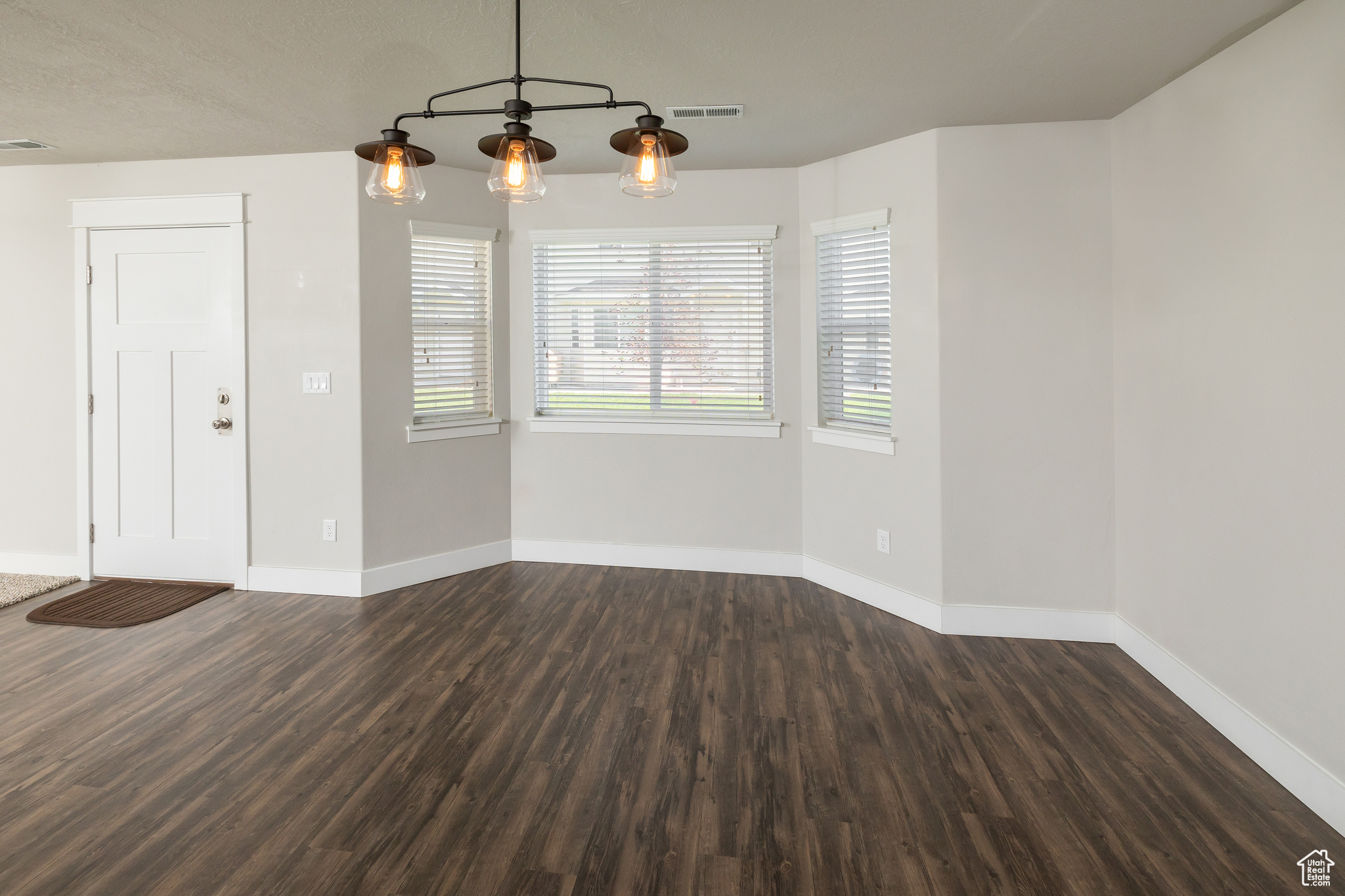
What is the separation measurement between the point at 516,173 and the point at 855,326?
2.78 metres

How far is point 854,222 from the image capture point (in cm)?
411

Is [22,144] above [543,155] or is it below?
above

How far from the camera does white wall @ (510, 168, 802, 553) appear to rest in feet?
15.0

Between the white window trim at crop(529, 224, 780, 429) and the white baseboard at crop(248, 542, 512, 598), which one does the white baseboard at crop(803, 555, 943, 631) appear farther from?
the white baseboard at crop(248, 542, 512, 598)

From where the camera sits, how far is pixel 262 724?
2.73 meters

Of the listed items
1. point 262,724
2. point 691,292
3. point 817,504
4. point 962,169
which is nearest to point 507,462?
point 691,292

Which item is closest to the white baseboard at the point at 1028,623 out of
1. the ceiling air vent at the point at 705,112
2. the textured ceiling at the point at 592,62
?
the textured ceiling at the point at 592,62

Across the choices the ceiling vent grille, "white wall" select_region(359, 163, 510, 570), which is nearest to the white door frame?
the ceiling vent grille

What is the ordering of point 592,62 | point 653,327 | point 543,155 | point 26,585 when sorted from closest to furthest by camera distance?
point 543,155 → point 592,62 → point 26,585 → point 653,327

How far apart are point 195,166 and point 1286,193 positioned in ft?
17.5

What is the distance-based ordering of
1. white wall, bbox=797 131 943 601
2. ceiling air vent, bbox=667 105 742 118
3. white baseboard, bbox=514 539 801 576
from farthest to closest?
1. white baseboard, bbox=514 539 801 576
2. white wall, bbox=797 131 943 601
3. ceiling air vent, bbox=667 105 742 118

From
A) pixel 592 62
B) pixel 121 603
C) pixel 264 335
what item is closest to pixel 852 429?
pixel 592 62

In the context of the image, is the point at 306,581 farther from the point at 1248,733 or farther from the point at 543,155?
the point at 1248,733

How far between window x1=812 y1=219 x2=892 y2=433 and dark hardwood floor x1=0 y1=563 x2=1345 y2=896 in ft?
4.29
